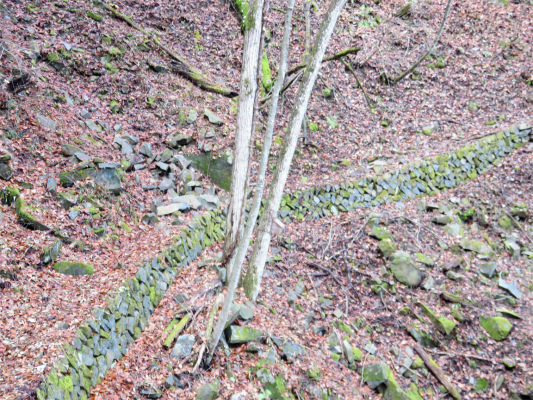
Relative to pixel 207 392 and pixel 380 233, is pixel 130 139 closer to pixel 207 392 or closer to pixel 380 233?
pixel 207 392

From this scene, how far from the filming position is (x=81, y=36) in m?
9.65

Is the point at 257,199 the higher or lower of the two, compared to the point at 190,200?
higher

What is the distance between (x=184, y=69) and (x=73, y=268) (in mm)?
7674

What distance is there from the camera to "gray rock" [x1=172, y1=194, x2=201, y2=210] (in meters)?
7.82

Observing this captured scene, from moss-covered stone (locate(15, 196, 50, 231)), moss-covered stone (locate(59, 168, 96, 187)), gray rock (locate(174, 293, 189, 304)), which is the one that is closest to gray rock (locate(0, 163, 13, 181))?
moss-covered stone (locate(15, 196, 50, 231))

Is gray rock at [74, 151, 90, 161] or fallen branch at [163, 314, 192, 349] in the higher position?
gray rock at [74, 151, 90, 161]

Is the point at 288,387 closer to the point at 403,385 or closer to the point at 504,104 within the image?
the point at 403,385

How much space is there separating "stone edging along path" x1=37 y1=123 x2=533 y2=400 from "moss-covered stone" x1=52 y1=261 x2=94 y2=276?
0.68 meters

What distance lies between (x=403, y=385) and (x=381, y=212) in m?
4.62

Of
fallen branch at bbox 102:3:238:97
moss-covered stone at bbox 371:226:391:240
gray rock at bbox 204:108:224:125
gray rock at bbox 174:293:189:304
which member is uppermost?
fallen branch at bbox 102:3:238:97

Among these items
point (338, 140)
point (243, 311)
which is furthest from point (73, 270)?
point (338, 140)

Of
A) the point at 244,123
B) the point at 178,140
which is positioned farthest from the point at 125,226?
the point at 178,140

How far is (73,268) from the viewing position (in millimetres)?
5309

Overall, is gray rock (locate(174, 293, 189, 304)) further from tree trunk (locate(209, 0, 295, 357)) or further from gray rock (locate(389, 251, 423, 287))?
gray rock (locate(389, 251, 423, 287))
